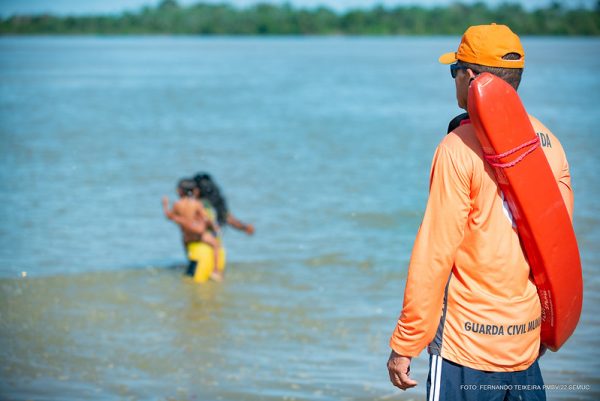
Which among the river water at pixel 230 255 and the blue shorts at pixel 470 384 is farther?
the river water at pixel 230 255

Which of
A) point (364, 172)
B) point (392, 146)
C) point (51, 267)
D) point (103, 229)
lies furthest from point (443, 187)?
point (392, 146)

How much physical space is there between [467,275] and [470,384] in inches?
13.8

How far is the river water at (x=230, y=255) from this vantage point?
6.16m

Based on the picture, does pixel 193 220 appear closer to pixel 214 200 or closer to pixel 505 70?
pixel 214 200

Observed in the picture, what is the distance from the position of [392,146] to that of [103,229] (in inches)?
462

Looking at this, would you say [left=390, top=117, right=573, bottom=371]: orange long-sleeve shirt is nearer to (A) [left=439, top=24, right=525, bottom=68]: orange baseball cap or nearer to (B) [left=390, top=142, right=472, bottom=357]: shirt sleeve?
(B) [left=390, top=142, right=472, bottom=357]: shirt sleeve

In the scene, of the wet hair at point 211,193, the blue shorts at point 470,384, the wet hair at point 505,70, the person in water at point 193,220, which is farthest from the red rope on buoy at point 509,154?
the wet hair at point 211,193

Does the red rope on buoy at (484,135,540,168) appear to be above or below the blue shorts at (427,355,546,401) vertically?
above

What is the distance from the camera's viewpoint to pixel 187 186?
899 centimetres

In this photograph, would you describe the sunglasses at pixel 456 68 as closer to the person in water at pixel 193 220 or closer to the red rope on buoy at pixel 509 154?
the red rope on buoy at pixel 509 154

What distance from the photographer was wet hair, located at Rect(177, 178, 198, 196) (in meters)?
8.98

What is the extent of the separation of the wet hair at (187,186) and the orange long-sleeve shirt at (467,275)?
625 cm

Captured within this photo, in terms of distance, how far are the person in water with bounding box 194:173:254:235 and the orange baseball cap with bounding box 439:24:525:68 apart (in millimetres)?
6312

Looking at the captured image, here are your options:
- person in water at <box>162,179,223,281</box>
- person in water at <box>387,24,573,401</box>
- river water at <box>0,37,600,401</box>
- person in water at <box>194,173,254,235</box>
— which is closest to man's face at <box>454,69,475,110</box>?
person in water at <box>387,24,573,401</box>
